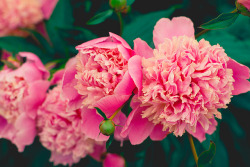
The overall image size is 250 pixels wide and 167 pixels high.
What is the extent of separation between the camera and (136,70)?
0.41 meters

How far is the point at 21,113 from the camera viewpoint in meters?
0.62

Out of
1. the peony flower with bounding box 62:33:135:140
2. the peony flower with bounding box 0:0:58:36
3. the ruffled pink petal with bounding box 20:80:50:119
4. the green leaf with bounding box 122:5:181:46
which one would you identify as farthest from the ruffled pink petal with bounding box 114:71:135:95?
the peony flower with bounding box 0:0:58:36

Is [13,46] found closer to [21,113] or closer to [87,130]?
[21,113]

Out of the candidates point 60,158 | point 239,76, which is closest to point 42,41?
point 60,158

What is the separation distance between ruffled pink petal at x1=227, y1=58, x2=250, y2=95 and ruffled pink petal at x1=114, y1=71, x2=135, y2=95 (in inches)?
6.7

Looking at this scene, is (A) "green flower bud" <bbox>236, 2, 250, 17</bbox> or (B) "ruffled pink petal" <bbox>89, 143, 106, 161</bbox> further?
(B) "ruffled pink petal" <bbox>89, 143, 106, 161</bbox>

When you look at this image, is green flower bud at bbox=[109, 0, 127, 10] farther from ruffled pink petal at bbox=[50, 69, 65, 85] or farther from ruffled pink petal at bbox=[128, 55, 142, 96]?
ruffled pink petal at bbox=[50, 69, 65, 85]

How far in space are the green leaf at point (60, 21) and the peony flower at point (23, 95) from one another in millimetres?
131

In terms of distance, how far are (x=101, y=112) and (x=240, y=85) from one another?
0.24 meters

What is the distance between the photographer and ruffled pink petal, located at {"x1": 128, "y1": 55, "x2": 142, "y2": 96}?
0.40 m

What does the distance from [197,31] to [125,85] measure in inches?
12.0

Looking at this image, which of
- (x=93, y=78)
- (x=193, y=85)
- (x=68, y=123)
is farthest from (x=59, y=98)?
(x=193, y=85)

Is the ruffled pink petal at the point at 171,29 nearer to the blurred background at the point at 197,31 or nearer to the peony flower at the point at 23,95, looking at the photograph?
the blurred background at the point at 197,31

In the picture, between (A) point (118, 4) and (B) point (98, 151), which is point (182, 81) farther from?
(B) point (98, 151)
